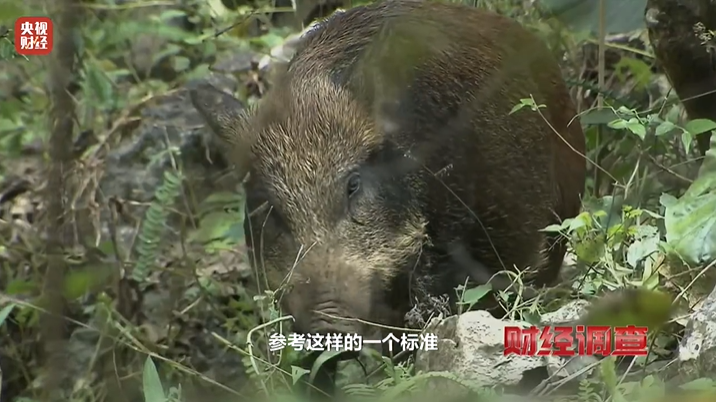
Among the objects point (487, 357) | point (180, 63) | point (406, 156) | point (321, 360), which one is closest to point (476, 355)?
point (487, 357)

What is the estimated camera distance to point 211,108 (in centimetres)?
241

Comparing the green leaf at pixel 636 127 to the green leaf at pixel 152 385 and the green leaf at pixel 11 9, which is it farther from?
the green leaf at pixel 11 9

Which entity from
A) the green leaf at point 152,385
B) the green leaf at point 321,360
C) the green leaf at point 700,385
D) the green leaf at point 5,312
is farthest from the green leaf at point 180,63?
the green leaf at point 700,385

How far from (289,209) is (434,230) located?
317 mm

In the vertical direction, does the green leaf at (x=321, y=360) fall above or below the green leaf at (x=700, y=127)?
below

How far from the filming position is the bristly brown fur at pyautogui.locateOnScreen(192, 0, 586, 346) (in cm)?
218

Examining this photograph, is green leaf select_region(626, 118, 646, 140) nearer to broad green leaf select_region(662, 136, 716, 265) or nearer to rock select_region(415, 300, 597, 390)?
broad green leaf select_region(662, 136, 716, 265)

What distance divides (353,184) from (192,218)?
38cm

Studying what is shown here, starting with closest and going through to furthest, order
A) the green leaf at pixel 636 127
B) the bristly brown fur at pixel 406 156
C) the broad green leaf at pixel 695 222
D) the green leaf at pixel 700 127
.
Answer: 1. the broad green leaf at pixel 695 222
2. the green leaf at pixel 636 127
3. the green leaf at pixel 700 127
4. the bristly brown fur at pixel 406 156

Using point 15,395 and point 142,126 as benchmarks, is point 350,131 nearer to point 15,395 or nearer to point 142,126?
point 142,126

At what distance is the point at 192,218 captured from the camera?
90.9 inches

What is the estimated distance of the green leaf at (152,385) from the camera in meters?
1.81

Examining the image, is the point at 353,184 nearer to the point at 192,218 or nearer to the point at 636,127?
the point at 192,218

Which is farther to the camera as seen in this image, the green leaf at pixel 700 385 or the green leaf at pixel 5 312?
the green leaf at pixel 5 312
